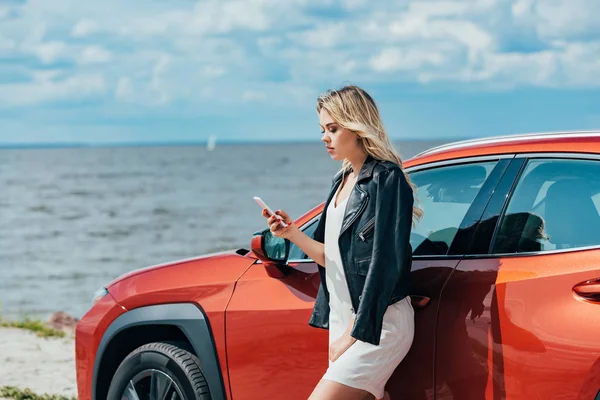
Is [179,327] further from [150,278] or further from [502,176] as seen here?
[502,176]

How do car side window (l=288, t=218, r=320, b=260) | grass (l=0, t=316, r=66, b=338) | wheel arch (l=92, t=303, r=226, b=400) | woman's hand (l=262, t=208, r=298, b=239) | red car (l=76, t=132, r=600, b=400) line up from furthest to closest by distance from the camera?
grass (l=0, t=316, r=66, b=338) < wheel arch (l=92, t=303, r=226, b=400) < car side window (l=288, t=218, r=320, b=260) < woman's hand (l=262, t=208, r=298, b=239) < red car (l=76, t=132, r=600, b=400)

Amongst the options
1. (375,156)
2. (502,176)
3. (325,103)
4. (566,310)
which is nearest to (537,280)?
(566,310)

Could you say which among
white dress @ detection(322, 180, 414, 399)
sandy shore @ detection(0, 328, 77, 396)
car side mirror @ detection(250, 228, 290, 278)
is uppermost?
car side mirror @ detection(250, 228, 290, 278)

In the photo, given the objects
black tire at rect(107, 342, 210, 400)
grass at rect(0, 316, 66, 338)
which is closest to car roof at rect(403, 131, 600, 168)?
black tire at rect(107, 342, 210, 400)

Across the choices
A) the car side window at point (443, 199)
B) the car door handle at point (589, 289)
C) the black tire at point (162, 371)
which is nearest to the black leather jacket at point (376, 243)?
the car side window at point (443, 199)

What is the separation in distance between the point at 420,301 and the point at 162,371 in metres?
1.38

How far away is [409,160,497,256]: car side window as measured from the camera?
358 centimetres

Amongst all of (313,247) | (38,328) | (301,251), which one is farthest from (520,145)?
(38,328)

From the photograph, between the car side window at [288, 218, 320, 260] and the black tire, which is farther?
the black tire

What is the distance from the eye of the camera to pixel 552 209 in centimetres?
334

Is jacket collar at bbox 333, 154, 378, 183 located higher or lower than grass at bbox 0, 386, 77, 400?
higher

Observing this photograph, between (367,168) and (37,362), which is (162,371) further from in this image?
(37,362)

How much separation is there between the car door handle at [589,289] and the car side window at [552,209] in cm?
17

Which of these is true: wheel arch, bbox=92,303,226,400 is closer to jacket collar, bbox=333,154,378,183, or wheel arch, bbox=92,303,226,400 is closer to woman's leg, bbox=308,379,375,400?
woman's leg, bbox=308,379,375,400
